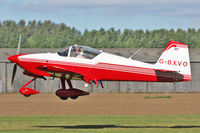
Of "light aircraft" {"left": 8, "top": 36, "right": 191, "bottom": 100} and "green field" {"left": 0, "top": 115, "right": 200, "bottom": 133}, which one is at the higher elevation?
"light aircraft" {"left": 8, "top": 36, "right": 191, "bottom": 100}

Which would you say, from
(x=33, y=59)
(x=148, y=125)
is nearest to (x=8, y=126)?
(x=148, y=125)

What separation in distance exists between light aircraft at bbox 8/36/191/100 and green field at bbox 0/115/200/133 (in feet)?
54.8

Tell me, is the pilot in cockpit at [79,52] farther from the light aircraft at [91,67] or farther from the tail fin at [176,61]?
the tail fin at [176,61]

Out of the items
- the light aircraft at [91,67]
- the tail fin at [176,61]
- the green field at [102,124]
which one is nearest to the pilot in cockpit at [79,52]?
the light aircraft at [91,67]

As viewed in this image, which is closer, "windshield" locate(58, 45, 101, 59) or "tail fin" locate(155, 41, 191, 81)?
"windshield" locate(58, 45, 101, 59)

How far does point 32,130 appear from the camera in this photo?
4866 centimetres

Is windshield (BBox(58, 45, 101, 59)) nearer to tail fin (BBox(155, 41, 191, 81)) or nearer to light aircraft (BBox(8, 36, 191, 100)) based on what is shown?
light aircraft (BBox(8, 36, 191, 100))

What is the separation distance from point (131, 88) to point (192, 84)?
9.49 m

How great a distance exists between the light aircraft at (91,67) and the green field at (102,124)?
16690 millimetres

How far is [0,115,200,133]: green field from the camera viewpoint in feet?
159

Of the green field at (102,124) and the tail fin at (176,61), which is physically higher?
the tail fin at (176,61)

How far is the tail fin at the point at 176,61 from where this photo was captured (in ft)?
99.8

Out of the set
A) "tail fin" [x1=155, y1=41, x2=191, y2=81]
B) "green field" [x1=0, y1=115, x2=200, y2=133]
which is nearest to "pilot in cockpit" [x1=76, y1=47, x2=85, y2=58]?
"tail fin" [x1=155, y1=41, x2=191, y2=81]

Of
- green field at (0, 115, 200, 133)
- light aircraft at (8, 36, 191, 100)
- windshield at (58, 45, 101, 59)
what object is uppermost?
windshield at (58, 45, 101, 59)
